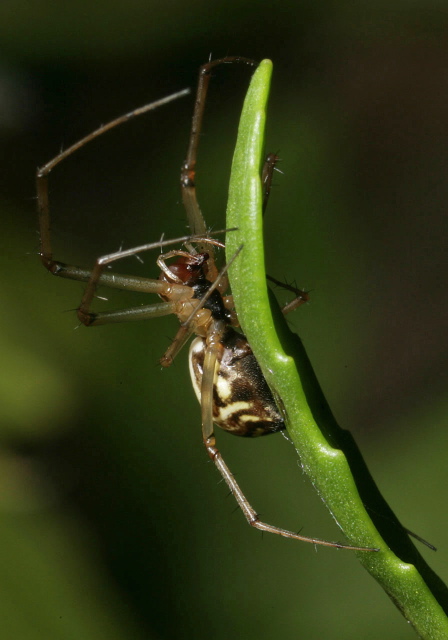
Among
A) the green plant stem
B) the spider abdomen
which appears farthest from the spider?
the green plant stem

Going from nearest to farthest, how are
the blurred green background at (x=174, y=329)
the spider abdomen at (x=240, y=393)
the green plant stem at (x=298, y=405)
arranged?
the green plant stem at (x=298, y=405)
the spider abdomen at (x=240, y=393)
the blurred green background at (x=174, y=329)

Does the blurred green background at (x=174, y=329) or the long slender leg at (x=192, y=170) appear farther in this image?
the blurred green background at (x=174, y=329)

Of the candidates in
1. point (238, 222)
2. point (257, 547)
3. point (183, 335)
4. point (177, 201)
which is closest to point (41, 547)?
point (257, 547)

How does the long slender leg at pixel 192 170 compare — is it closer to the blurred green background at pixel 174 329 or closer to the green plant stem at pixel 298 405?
Result: the blurred green background at pixel 174 329

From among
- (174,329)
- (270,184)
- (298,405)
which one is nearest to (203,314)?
(174,329)

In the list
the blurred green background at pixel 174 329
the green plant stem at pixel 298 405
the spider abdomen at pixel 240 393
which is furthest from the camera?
the blurred green background at pixel 174 329

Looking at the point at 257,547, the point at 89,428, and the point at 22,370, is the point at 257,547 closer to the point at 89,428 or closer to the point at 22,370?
the point at 89,428

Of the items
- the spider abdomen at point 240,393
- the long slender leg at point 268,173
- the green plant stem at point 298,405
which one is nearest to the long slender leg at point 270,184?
the long slender leg at point 268,173

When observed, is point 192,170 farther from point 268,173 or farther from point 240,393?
point 240,393
